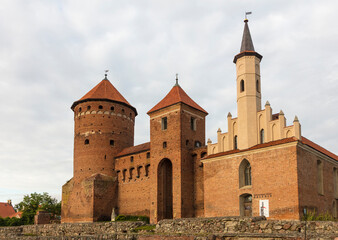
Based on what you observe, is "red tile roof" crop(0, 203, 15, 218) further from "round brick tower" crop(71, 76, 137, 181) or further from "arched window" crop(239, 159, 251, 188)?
"arched window" crop(239, 159, 251, 188)

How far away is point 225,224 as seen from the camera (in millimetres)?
17953

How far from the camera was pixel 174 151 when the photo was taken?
29125mm

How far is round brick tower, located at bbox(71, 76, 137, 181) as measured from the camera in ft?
116

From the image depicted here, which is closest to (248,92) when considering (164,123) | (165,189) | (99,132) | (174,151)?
(174,151)

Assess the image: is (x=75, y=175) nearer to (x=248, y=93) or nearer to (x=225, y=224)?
(x=248, y=93)

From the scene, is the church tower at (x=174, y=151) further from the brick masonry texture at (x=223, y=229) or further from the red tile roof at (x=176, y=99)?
the brick masonry texture at (x=223, y=229)

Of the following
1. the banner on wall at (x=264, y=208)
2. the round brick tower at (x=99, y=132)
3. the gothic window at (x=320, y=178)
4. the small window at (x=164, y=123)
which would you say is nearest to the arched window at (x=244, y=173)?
the banner on wall at (x=264, y=208)

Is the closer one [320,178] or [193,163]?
[320,178]

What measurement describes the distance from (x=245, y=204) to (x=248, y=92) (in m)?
7.23

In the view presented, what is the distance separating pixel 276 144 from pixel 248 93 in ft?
14.0

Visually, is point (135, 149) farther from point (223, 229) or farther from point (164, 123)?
point (223, 229)

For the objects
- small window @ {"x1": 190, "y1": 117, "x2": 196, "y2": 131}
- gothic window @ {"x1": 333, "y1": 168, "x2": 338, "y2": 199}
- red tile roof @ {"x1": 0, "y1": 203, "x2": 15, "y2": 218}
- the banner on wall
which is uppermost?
small window @ {"x1": 190, "y1": 117, "x2": 196, "y2": 131}

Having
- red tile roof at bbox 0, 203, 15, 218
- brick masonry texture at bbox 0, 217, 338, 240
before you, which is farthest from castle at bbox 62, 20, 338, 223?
red tile roof at bbox 0, 203, 15, 218

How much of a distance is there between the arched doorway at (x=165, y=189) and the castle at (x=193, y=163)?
8 cm
